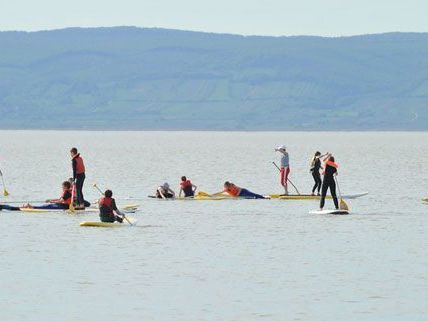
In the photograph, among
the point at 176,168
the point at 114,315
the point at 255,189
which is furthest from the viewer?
the point at 176,168

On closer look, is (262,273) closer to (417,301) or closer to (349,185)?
(417,301)

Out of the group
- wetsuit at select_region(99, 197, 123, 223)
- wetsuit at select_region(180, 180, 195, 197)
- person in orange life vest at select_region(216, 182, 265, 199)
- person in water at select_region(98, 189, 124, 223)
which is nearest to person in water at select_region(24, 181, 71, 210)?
person in water at select_region(98, 189, 124, 223)

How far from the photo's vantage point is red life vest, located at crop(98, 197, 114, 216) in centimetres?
3656

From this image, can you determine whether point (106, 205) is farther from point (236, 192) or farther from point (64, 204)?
point (236, 192)

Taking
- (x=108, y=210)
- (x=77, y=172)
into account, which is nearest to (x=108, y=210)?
(x=108, y=210)

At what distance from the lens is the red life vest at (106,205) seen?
3656 cm

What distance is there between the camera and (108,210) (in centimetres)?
3722

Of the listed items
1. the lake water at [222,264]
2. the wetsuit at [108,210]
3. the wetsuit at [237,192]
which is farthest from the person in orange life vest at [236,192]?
the wetsuit at [108,210]

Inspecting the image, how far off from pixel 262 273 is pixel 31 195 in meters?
29.3

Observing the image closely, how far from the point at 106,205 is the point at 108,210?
13.5 inches

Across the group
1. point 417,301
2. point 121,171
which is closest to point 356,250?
point 417,301

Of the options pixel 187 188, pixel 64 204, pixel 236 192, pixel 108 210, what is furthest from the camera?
pixel 236 192

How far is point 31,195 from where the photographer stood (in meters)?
56.5

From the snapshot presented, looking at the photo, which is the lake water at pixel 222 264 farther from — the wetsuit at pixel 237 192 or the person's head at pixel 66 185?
the person's head at pixel 66 185
